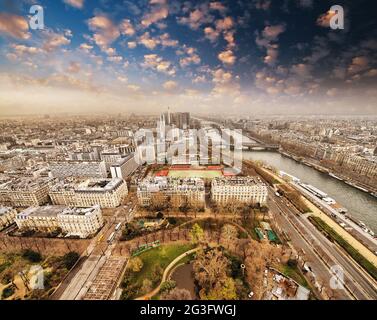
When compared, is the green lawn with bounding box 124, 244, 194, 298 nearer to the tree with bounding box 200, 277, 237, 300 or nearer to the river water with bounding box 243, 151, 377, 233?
the tree with bounding box 200, 277, 237, 300

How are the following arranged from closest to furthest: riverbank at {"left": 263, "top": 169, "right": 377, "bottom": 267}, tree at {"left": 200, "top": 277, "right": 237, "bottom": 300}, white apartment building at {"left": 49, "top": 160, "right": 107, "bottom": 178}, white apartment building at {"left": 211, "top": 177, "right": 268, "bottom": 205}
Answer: tree at {"left": 200, "top": 277, "right": 237, "bottom": 300}
riverbank at {"left": 263, "top": 169, "right": 377, "bottom": 267}
white apartment building at {"left": 211, "top": 177, "right": 268, "bottom": 205}
white apartment building at {"left": 49, "top": 160, "right": 107, "bottom": 178}

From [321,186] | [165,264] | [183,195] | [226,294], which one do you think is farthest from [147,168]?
[321,186]

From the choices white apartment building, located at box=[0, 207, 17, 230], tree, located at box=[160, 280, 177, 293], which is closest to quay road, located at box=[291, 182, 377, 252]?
tree, located at box=[160, 280, 177, 293]

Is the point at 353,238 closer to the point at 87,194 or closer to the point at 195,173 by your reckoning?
the point at 195,173

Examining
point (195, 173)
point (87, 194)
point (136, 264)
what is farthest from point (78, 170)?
point (136, 264)

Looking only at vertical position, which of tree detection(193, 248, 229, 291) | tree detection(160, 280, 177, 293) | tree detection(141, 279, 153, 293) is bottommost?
tree detection(141, 279, 153, 293)

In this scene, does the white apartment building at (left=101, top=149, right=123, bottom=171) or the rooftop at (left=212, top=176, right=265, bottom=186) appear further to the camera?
the white apartment building at (left=101, top=149, right=123, bottom=171)

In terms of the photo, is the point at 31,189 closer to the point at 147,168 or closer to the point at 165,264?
the point at 147,168

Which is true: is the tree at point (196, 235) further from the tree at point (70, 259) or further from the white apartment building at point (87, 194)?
the white apartment building at point (87, 194)
